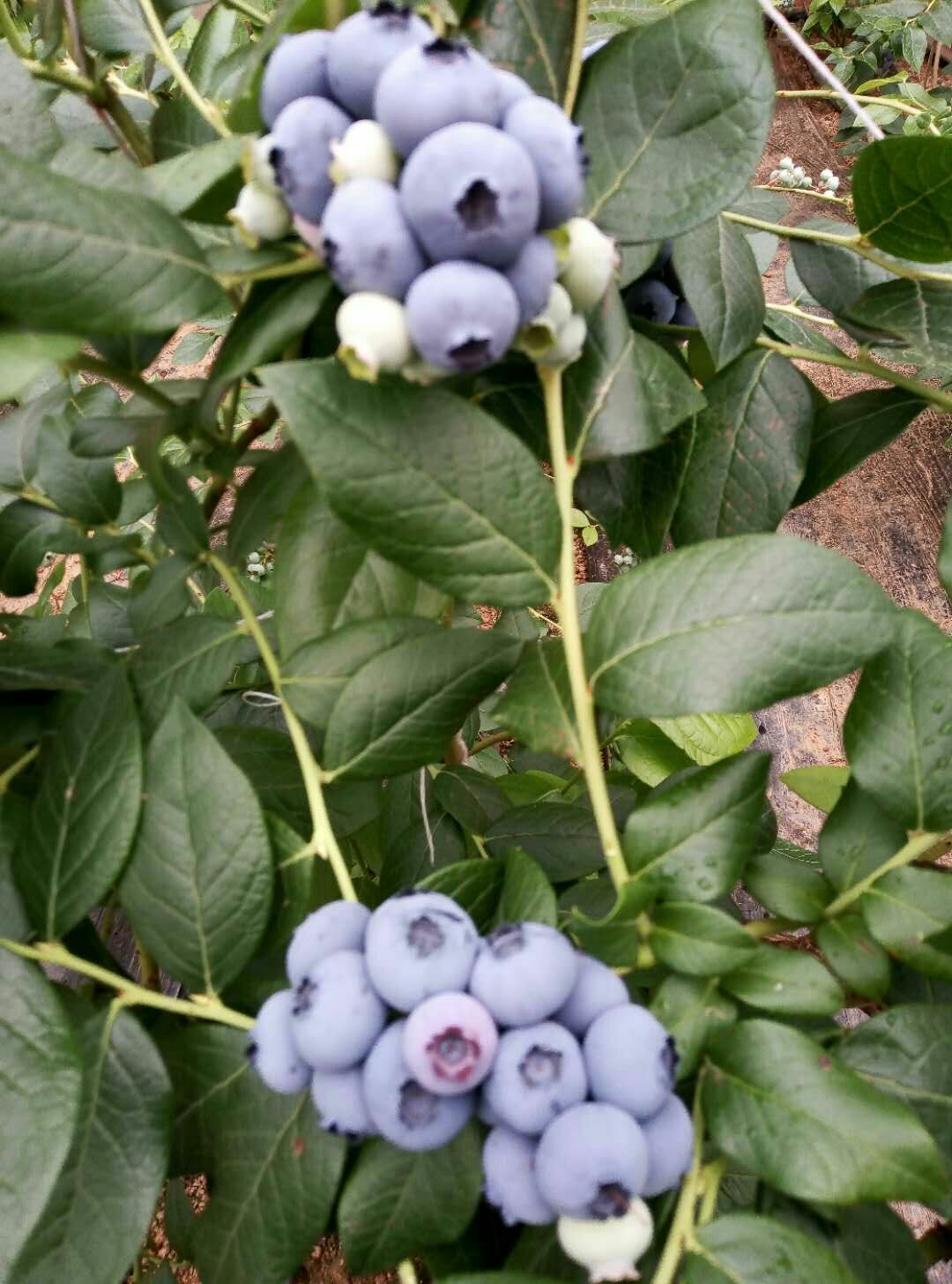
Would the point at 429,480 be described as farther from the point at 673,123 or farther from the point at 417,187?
the point at 673,123

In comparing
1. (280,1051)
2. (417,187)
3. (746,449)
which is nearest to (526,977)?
(280,1051)

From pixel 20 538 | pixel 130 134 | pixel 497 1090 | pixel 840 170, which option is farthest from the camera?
pixel 840 170

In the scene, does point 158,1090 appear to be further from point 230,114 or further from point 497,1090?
point 230,114

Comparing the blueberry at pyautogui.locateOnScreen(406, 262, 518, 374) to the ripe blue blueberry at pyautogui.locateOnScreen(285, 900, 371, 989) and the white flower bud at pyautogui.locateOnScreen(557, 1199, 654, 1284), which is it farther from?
the white flower bud at pyautogui.locateOnScreen(557, 1199, 654, 1284)

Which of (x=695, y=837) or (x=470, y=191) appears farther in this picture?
(x=695, y=837)

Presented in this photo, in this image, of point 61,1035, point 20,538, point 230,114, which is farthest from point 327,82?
point 20,538

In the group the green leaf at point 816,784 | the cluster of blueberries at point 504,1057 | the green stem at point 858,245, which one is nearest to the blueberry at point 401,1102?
the cluster of blueberries at point 504,1057
